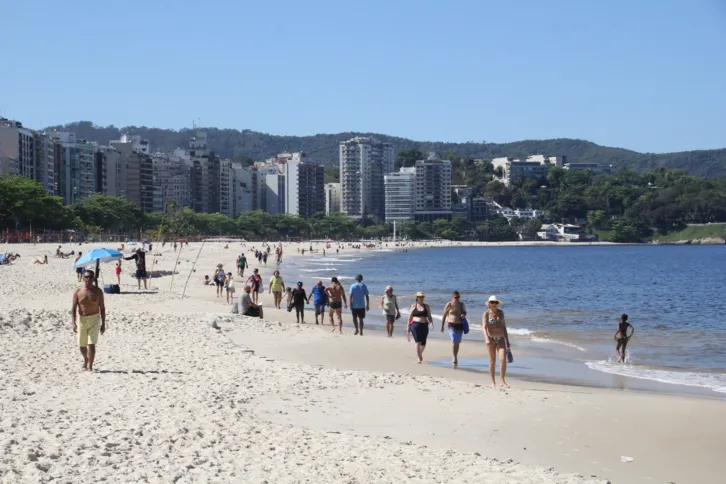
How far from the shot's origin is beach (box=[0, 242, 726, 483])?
22.0ft

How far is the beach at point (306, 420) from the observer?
672 centimetres

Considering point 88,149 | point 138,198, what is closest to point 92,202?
point 88,149

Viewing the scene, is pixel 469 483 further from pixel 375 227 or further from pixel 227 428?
pixel 375 227

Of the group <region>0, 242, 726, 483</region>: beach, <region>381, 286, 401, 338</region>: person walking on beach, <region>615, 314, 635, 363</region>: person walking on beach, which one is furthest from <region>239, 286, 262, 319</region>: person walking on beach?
<region>615, 314, 635, 363</region>: person walking on beach

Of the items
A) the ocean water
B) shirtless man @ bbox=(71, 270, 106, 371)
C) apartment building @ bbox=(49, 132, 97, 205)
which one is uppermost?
apartment building @ bbox=(49, 132, 97, 205)

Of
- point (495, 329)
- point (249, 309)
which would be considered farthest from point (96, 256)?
point (495, 329)

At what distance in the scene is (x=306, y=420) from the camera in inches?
344

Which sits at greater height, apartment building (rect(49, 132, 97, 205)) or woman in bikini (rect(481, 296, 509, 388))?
apartment building (rect(49, 132, 97, 205))

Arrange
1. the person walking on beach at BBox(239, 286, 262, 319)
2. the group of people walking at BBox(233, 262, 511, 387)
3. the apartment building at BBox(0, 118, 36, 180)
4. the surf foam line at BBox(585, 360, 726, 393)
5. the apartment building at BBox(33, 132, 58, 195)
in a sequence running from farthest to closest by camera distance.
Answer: the apartment building at BBox(33, 132, 58, 195) → the apartment building at BBox(0, 118, 36, 180) → the person walking on beach at BBox(239, 286, 262, 319) → the surf foam line at BBox(585, 360, 726, 393) → the group of people walking at BBox(233, 262, 511, 387)

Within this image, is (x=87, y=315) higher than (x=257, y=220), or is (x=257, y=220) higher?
(x=257, y=220)

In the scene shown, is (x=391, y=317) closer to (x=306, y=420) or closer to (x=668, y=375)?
(x=668, y=375)

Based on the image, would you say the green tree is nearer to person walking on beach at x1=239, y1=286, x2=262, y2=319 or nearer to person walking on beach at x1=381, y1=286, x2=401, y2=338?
person walking on beach at x1=239, y1=286, x2=262, y2=319

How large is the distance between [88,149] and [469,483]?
478 ft

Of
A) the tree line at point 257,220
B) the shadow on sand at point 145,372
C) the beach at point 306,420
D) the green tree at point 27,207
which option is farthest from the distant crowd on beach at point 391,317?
the green tree at point 27,207
